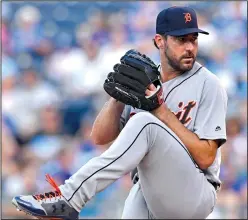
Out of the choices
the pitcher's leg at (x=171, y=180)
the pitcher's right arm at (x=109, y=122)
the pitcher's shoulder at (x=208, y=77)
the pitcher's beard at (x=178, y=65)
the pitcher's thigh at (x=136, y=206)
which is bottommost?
the pitcher's thigh at (x=136, y=206)

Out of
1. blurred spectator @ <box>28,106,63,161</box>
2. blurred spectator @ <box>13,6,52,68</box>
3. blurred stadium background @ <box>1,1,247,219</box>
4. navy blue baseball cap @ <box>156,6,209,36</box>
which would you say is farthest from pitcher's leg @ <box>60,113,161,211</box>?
blurred spectator @ <box>13,6,52,68</box>

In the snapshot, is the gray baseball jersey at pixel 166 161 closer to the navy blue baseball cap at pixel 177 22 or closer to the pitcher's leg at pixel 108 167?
the pitcher's leg at pixel 108 167

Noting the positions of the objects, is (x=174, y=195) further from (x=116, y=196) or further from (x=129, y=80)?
(x=116, y=196)

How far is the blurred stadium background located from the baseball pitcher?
1.79 m

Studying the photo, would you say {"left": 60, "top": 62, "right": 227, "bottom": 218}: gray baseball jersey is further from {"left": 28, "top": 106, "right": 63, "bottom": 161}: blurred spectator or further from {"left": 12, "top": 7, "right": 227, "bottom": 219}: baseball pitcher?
{"left": 28, "top": 106, "right": 63, "bottom": 161}: blurred spectator

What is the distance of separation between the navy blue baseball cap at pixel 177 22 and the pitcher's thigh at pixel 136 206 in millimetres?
780

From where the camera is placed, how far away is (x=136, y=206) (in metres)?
3.25

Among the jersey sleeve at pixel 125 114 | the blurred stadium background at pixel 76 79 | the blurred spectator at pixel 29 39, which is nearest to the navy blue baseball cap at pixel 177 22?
the jersey sleeve at pixel 125 114

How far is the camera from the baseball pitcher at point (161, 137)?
2812 millimetres

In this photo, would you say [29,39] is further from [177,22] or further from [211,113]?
[211,113]

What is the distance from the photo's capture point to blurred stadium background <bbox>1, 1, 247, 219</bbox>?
19.3 feet

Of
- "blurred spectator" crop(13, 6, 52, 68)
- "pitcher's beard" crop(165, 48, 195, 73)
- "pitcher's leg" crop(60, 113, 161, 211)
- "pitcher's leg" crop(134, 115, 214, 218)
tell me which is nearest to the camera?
"pitcher's leg" crop(60, 113, 161, 211)

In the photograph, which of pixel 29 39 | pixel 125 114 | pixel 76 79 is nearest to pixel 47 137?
pixel 76 79

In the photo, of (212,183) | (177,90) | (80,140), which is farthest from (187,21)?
(80,140)
